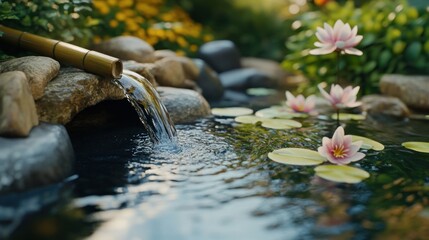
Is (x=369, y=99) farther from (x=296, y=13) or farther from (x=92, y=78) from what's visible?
(x=296, y=13)

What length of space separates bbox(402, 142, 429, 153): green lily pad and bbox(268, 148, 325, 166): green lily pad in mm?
826

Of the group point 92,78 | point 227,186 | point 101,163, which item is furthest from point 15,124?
point 227,186

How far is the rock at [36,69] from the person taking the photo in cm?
286

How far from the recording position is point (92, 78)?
3.21 meters

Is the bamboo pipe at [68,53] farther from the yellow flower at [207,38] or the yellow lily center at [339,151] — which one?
the yellow flower at [207,38]

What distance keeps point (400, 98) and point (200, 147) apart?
9.19ft

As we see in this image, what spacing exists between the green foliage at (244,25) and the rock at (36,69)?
19.1 feet

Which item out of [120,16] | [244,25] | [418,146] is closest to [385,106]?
[418,146]

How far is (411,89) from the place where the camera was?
15.5 feet

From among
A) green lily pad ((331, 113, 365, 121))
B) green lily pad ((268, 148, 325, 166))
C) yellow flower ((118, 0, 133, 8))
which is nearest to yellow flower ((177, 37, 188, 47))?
yellow flower ((118, 0, 133, 8))

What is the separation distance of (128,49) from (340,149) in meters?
2.59

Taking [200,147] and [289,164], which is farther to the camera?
[200,147]

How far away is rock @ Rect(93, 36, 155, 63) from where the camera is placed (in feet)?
14.8

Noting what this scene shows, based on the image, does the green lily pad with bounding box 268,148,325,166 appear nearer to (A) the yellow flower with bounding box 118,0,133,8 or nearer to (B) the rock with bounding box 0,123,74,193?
(B) the rock with bounding box 0,123,74,193
